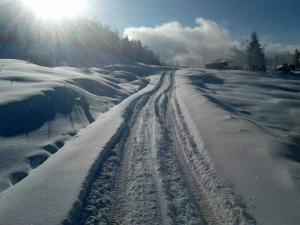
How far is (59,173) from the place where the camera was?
7.12m

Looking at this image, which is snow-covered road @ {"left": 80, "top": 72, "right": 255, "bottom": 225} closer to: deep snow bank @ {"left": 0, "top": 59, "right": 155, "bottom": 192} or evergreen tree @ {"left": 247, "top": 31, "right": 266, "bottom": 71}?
deep snow bank @ {"left": 0, "top": 59, "right": 155, "bottom": 192}

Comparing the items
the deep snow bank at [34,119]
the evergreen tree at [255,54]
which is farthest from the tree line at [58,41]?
the evergreen tree at [255,54]

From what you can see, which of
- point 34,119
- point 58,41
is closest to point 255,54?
point 58,41

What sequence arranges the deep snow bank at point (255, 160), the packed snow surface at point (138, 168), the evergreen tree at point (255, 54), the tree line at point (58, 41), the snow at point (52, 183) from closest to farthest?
the snow at point (52, 183) → the packed snow surface at point (138, 168) → the deep snow bank at point (255, 160) → the tree line at point (58, 41) → the evergreen tree at point (255, 54)

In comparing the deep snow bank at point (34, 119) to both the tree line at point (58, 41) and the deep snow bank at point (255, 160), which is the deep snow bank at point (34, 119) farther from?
the tree line at point (58, 41)

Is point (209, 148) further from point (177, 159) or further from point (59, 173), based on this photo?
point (59, 173)

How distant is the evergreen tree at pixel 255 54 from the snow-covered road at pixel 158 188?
60.6 m

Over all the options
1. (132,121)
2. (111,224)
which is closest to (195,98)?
(132,121)

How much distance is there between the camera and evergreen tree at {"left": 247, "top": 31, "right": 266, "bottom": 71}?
65.2m

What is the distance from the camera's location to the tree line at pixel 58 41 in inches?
1912

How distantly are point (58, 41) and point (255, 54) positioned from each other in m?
42.4

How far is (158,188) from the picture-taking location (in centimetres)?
641

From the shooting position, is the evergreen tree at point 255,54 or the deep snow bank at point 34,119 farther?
the evergreen tree at point 255,54

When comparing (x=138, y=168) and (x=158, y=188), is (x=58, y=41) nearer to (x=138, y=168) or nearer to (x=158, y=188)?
(x=138, y=168)
